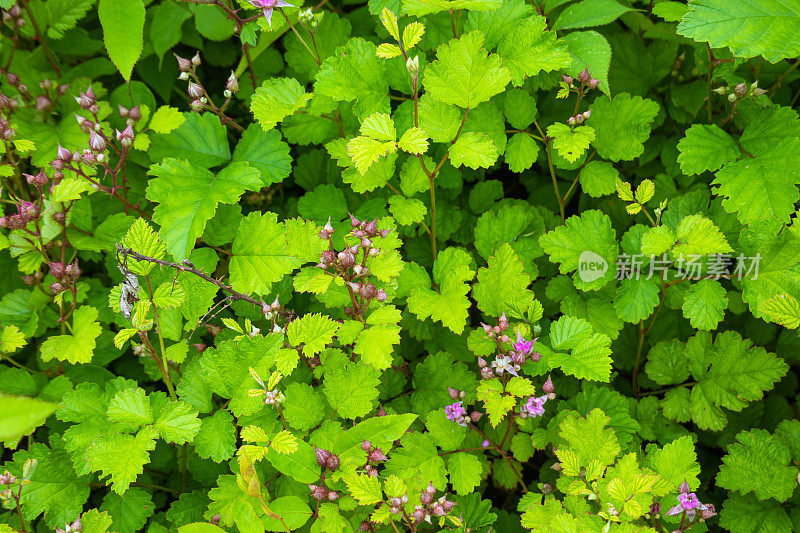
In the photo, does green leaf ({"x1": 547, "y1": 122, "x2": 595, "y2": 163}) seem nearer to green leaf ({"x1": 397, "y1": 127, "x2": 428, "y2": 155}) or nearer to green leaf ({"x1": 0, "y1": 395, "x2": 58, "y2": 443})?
green leaf ({"x1": 397, "y1": 127, "x2": 428, "y2": 155})

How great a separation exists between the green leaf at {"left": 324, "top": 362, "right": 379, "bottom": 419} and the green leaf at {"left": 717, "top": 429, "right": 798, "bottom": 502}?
4.65ft

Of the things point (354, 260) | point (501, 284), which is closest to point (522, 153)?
point (501, 284)

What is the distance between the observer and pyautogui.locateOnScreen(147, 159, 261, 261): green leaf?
2.17 metres

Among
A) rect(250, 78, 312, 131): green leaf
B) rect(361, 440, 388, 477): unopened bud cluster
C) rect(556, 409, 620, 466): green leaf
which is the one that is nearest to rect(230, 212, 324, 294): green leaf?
rect(250, 78, 312, 131): green leaf

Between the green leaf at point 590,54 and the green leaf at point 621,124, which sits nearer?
the green leaf at point 590,54

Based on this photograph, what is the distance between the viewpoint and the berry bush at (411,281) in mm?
1952

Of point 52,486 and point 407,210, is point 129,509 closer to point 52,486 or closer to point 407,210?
point 52,486

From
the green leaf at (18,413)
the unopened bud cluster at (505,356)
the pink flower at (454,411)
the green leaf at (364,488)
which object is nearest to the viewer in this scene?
the green leaf at (18,413)

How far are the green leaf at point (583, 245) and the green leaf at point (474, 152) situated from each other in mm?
469

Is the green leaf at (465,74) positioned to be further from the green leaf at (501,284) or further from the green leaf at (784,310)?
the green leaf at (784,310)

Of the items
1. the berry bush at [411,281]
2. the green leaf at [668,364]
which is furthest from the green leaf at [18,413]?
the green leaf at [668,364]

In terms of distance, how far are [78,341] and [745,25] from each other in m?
2.91

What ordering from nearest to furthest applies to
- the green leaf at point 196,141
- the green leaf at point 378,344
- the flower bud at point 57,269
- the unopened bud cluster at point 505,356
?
1. the green leaf at point 378,344
2. the unopened bud cluster at point 505,356
3. the flower bud at point 57,269
4. the green leaf at point 196,141

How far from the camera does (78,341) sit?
2.27m
